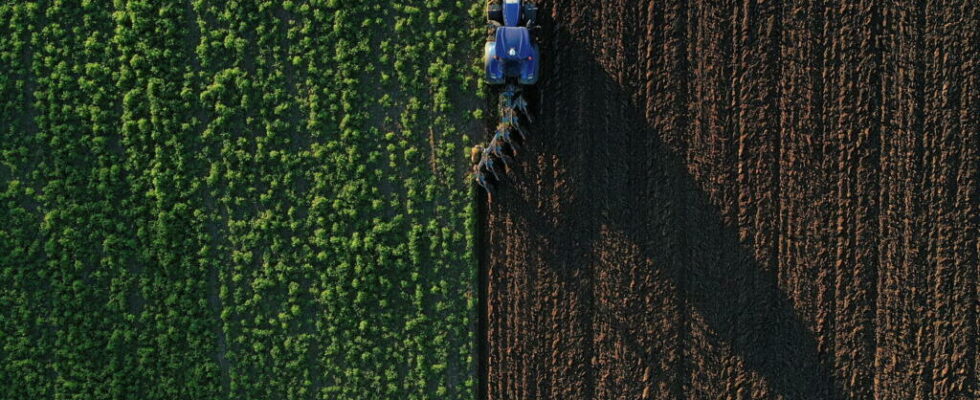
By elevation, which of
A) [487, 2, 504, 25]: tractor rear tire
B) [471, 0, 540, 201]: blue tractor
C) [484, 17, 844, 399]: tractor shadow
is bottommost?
[484, 17, 844, 399]: tractor shadow

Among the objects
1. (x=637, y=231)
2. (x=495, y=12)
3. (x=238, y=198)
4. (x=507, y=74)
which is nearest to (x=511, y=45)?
(x=507, y=74)

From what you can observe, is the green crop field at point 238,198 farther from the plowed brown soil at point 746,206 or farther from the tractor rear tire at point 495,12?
the plowed brown soil at point 746,206

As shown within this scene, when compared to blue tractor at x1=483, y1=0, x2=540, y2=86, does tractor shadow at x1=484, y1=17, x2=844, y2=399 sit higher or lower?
lower

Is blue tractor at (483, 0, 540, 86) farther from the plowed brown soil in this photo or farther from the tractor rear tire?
the plowed brown soil

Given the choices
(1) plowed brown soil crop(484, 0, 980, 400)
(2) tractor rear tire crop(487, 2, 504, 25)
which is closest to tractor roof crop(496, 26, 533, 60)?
(2) tractor rear tire crop(487, 2, 504, 25)

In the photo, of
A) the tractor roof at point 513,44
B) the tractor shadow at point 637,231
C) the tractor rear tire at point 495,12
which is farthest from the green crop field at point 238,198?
the tractor shadow at point 637,231

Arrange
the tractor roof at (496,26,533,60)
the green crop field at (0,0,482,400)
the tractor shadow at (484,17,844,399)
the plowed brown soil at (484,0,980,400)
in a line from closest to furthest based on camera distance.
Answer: the tractor roof at (496,26,533,60) < the plowed brown soil at (484,0,980,400) < the tractor shadow at (484,17,844,399) < the green crop field at (0,0,482,400)

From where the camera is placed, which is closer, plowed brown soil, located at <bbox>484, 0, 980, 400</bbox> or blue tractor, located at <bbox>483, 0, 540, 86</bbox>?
blue tractor, located at <bbox>483, 0, 540, 86</bbox>

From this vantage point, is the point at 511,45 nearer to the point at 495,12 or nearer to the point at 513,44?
the point at 513,44
